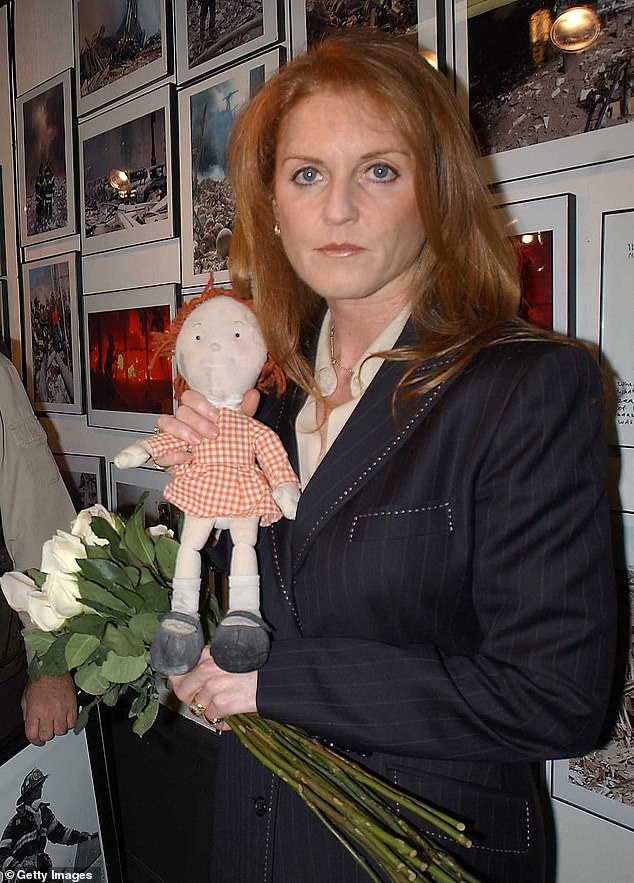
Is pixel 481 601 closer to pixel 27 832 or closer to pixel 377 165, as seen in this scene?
pixel 377 165

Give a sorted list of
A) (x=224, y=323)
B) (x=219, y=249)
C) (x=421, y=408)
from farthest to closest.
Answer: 1. (x=219, y=249)
2. (x=224, y=323)
3. (x=421, y=408)

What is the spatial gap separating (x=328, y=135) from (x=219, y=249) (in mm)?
820

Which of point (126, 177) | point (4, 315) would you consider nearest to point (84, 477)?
point (4, 315)

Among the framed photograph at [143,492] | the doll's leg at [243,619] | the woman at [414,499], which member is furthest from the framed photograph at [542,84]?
the framed photograph at [143,492]

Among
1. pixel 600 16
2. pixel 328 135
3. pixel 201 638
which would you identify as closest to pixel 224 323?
pixel 328 135

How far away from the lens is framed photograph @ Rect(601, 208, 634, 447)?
0.97 meters

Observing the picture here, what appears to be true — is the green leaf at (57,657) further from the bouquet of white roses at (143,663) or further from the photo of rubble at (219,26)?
the photo of rubble at (219,26)

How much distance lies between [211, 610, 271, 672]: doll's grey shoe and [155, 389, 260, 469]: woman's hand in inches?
8.8

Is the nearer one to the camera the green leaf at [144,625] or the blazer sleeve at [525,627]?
the blazer sleeve at [525,627]

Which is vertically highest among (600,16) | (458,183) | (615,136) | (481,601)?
(600,16)

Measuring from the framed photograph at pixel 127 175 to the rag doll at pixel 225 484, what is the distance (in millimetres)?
897

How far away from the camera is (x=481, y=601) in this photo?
68 cm

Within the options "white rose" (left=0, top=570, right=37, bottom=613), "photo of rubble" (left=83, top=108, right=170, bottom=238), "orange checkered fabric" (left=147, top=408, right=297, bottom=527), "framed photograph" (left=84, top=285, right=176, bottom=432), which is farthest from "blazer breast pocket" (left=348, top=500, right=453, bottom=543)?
"photo of rubble" (left=83, top=108, right=170, bottom=238)

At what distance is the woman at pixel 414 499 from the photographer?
2.11ft
